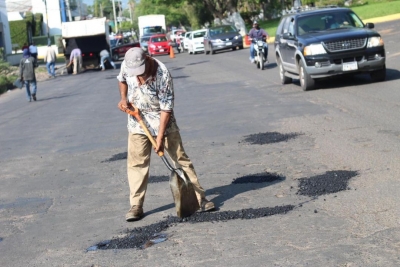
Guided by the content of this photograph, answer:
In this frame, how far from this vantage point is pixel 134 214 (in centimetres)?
733

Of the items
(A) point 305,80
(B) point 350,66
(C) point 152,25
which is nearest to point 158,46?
(C) point 152,25

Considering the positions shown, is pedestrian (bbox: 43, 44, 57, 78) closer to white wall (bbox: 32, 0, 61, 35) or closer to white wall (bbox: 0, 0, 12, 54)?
white wall (bbox: 0, 0, 12, 54)

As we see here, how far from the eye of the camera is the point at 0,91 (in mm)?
31984

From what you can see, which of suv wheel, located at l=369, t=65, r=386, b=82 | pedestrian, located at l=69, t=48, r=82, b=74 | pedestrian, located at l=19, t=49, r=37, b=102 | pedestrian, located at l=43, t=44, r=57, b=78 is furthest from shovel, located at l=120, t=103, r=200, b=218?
pedestrian, located at l=69, t=48, r=82, b=74

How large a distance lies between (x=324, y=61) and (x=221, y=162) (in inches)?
294

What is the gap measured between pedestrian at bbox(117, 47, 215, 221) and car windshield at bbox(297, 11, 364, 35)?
11.3 m

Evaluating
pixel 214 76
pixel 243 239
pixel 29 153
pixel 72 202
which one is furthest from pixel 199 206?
pixel 214 76

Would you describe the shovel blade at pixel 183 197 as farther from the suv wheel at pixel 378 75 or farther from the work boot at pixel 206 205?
the suv wheel at pixel 378 75

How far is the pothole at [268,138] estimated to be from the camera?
11297 mm

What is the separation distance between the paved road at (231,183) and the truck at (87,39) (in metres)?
23.7

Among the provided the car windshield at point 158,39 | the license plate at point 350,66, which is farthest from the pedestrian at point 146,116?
the car windshield at point 158,39

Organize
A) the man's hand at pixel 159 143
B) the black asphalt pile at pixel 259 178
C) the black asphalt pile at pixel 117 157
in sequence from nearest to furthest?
1. the man's hand at pixel 159 143
2. the black asphalt pile at pixel 259 178
3. the black asphalt pile at pixel 117 157

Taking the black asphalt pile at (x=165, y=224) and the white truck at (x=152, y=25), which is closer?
the black asphalt pile at (x=165, y=224)

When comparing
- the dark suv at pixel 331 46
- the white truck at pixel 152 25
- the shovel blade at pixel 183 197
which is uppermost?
the dark suv at pixel 331 46
